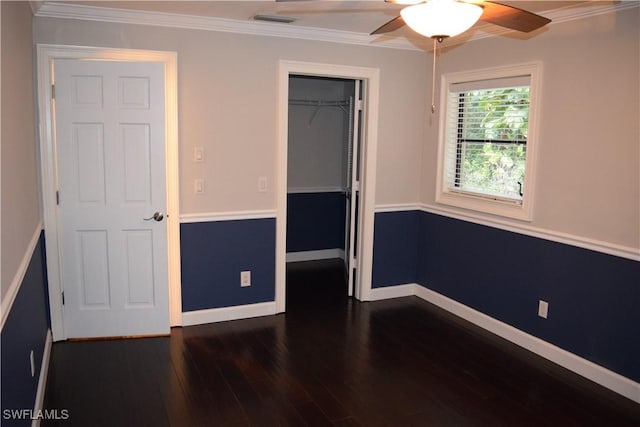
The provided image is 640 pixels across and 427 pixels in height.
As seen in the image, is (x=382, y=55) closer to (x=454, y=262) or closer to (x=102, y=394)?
(x=454, y=262)

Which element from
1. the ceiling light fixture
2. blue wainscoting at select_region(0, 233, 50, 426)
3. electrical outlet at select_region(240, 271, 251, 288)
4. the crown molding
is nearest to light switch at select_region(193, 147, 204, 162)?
the crown molding

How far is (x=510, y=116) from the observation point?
3955mm

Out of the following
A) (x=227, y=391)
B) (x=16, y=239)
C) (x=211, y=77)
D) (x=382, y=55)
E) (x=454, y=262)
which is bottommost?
(x=227, y=391)

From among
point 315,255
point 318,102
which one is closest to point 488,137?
point 318,102

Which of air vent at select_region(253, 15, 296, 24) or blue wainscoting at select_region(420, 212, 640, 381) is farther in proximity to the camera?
air vent at select_region(253, 15, 296, 24)

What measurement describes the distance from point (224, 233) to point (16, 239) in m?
1.91

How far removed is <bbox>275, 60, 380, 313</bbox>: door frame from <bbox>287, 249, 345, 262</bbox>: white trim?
1444mm

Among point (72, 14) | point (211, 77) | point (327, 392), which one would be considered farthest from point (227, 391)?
point (72, 14)

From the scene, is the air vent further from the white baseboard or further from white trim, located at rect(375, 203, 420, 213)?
the white baseboard

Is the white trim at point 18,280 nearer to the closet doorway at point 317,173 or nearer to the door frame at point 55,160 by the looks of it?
the door frame at point 55,160

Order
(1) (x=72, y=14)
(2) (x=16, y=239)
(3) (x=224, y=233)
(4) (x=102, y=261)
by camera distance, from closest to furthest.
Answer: (2) (x=16, y=239)
(1) (x=72, y=14)
(4) (x=102, y=261)
(3) (x=224, y=233)

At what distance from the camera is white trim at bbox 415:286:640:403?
3186 mm

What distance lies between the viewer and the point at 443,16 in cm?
205

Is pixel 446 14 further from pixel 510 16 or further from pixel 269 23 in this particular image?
pixel 269 23
